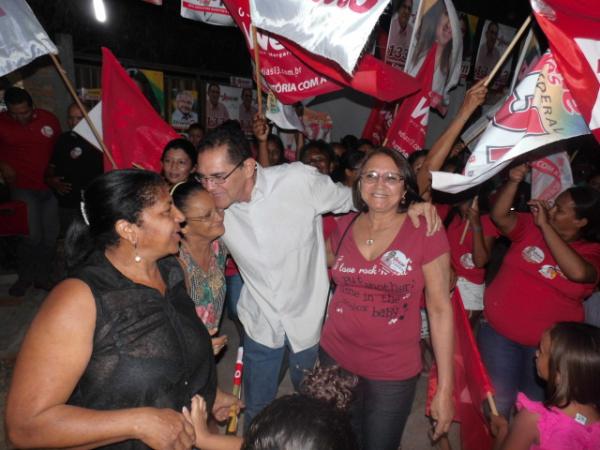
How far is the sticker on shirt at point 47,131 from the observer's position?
6.12m

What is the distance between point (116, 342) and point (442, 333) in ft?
5.30

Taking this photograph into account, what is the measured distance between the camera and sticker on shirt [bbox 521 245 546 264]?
3133 mm

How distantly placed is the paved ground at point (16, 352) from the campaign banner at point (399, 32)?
5205mm

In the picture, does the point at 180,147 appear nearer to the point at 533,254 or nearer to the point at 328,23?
the point at 328,23

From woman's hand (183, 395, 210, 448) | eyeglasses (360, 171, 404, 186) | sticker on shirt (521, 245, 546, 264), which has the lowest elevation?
woman's hand (183, 395, 210, 448)

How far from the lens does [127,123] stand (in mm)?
4023

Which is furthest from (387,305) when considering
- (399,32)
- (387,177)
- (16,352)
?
(399,32)

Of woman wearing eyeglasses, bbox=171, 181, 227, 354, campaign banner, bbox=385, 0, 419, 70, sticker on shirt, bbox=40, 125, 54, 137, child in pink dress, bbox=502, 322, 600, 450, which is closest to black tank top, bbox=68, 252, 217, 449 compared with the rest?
woman wearing eyeglasses, bbox=171, 181, 227, 354

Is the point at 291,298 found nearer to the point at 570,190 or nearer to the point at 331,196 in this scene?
the point at 331,196

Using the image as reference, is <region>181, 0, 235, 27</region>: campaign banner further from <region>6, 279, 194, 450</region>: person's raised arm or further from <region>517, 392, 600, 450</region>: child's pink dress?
<region>517, 392, 600, 450</region>: child's pink dress

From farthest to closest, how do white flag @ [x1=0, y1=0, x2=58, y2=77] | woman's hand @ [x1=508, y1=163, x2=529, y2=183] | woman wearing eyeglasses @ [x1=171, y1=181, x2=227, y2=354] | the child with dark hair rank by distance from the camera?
woman's hand @ [x1=508, y1=163, x2=529, y2=183], white flag @ [x1=0, y1=0, x2=58, y2=77], woman wearing eyeglasses @ [x1=171, y1=181, x2=227, y2=354], the child with dark hair

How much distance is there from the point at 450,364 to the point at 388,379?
0.34 meters

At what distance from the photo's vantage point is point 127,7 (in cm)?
859

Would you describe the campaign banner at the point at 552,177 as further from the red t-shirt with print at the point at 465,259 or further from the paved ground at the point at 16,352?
the paved ground at the point at 16,352
